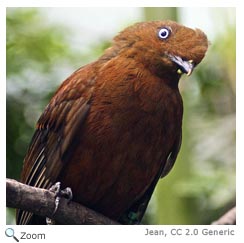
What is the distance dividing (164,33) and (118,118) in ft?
1.60

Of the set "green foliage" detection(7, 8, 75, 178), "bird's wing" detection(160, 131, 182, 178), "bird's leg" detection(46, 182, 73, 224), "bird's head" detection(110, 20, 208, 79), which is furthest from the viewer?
"green foliage" detection(7, 8, 75, 178)

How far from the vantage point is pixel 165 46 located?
3424mm

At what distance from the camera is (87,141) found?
3.43 m

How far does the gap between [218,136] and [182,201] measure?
0.48 meters

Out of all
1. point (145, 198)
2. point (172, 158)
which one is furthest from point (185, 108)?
point (145, 198)

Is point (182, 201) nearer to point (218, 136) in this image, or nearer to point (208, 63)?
point (218, 136)

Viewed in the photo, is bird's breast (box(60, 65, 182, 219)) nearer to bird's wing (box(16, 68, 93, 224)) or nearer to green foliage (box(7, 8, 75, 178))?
bird's wing (box(16, 68, 93, 224))

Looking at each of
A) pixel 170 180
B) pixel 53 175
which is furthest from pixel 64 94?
pixel 170 180

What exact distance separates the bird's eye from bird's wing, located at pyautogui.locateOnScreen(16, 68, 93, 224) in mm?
431

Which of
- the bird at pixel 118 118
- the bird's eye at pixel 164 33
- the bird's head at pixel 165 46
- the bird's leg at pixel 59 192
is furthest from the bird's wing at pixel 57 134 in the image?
the bird's eye at pixel 164 33

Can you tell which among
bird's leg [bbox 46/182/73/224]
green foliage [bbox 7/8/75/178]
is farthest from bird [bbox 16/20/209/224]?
green foliage [bbox 7/8/75/178]

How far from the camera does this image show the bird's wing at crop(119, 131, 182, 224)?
145 inches
